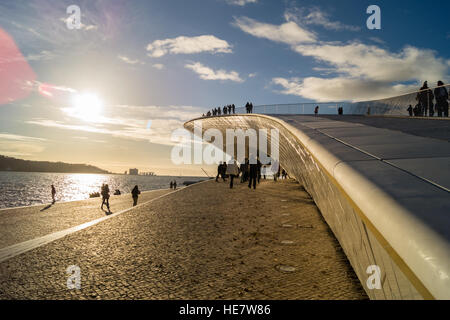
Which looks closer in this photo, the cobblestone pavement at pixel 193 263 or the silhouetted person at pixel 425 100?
the cobblestone pavement at pixel 193 263

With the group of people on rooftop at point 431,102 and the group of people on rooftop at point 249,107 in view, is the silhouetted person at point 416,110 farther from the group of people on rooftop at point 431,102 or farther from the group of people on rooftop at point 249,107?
the group of people on rooftop at point 249,107

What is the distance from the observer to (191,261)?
5.38 metres

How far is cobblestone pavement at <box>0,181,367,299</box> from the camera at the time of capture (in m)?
4.11

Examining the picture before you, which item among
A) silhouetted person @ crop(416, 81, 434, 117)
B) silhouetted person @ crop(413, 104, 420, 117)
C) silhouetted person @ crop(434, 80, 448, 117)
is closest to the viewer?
silhouetted person @ crop(434, 80, 448, 117)

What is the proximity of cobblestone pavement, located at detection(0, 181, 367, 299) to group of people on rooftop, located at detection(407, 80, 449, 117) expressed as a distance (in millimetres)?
9341

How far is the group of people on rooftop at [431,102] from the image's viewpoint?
504 inches

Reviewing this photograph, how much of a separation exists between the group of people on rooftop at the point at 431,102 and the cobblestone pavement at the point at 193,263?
30.6 ft

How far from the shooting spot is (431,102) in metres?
13.7

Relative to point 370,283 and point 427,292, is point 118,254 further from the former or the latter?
point 427,292

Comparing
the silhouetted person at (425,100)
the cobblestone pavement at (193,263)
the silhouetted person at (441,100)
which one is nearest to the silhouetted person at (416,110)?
the silhouetted person at (425,100)

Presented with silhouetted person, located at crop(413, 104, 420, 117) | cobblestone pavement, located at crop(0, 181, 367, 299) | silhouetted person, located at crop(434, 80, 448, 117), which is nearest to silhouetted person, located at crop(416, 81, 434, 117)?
silhouetted person, located at crop(413, 104, 420, 117)

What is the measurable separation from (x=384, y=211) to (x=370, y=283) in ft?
5.67

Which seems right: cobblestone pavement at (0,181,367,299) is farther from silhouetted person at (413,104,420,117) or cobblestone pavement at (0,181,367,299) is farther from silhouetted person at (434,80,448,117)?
silhouetted person at (413,104,420,117)
